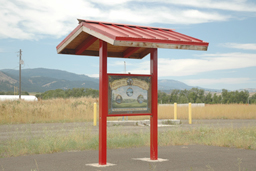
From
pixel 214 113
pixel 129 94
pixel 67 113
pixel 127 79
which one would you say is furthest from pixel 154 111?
pixel 214 113

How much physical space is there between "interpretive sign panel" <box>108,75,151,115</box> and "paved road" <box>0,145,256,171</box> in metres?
1.21

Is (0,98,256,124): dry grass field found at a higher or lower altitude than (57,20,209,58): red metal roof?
lower

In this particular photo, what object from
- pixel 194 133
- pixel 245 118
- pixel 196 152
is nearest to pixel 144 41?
pixel 196 152

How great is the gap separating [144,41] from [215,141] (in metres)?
5.11

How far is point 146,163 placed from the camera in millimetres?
7020

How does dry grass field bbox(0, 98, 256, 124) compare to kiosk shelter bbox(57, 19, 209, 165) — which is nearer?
kiosk shelter bbox(57, 19, 209, 165)

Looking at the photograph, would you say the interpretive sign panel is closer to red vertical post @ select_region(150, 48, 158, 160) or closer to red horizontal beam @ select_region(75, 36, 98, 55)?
red vertical post @ select_region(150, 48, 158, 160)

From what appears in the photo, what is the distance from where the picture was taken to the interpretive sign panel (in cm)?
681

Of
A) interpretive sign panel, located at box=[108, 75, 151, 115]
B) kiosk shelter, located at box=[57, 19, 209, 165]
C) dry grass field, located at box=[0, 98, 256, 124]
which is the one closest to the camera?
kiosk shelter, located at box=[57, 19, 209, 165]

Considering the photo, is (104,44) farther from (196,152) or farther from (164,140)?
(164,140)

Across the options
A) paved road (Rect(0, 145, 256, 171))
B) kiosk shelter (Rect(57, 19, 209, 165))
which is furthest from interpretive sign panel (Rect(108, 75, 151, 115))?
paved road (Rect(0, 145, 256, 171))

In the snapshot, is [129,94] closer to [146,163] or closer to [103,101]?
[103,101]

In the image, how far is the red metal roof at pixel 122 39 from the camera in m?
6.21

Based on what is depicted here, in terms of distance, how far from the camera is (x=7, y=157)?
27.0ft
